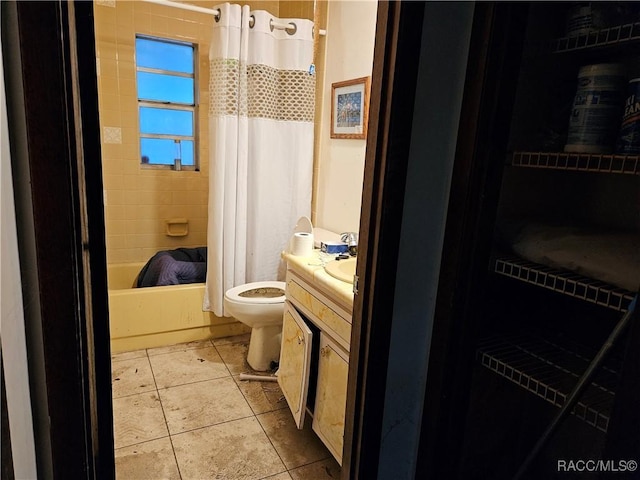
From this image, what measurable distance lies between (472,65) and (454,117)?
119 mm

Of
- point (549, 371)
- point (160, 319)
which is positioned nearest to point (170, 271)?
point (160, 319)

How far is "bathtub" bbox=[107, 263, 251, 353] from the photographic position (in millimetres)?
2529

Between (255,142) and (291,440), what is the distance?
1.68 meters

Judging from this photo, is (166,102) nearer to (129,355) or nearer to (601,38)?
(129,355)

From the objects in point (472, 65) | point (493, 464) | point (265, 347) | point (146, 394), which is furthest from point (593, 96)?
point (146, 394)

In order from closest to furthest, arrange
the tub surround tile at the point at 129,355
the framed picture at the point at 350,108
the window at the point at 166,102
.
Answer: the framed picture at the point at 350,108 < the tub surround tile at the point at 129,355 < the window at the point at 166,102

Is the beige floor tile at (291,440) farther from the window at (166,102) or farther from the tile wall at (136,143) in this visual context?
the window at (166,102)

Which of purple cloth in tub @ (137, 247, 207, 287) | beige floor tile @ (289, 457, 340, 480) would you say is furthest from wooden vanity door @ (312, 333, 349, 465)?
purple cloth in tub @ (137, 247, 207, 287)

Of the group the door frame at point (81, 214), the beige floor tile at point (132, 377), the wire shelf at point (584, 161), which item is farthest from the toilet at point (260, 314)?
the wire shelf at point (584, 161)

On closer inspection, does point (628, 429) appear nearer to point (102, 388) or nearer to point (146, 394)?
point (102, 388)

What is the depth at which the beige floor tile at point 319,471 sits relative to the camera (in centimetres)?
169

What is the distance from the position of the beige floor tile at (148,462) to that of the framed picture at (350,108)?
1.80 meters

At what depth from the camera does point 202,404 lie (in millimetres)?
2111

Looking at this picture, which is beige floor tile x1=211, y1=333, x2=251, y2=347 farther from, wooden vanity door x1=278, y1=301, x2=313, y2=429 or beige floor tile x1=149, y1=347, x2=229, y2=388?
wooden vanity door x1=278, y1=301, x2=313, y2=429
